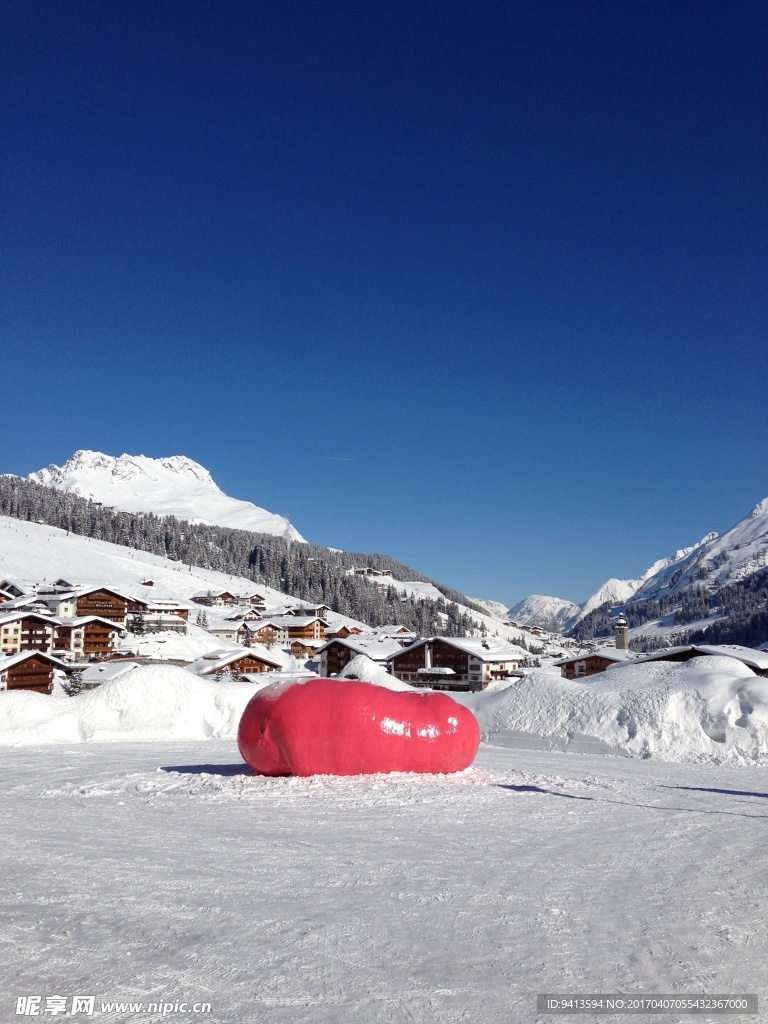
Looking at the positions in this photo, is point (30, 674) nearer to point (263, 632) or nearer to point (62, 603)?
point (62, 603)

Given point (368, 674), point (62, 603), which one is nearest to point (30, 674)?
point (368, 674)

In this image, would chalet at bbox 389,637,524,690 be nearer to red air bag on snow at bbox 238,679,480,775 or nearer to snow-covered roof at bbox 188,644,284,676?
snow-covered roof at bbox 188,644,284,676

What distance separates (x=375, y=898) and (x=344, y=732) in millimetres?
8406

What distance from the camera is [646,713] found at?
84.6 ft

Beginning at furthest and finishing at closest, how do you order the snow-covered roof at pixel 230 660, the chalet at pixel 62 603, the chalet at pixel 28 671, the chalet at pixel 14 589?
1. the chalet at pixel 14 589
2. the chalet at pixel 62 603
3. the snow-covered roof at pixel 230 660
4. the chalet at pixel 28 671

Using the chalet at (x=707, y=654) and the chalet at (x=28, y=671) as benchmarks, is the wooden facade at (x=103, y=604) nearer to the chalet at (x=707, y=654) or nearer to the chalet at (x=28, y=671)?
the chalet at (x=28, y=671)

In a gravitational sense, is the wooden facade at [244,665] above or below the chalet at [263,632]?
below

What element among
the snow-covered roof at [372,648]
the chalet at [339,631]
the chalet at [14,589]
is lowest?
the snow-covered roof at [372,648]

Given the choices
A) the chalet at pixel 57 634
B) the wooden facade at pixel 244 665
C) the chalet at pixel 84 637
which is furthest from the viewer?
the chalet at pixel 84 637

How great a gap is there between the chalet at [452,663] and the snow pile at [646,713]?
29639mm

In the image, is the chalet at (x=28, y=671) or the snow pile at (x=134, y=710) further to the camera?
the chalet at (x=28, y=671)

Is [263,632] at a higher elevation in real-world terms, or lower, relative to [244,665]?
higher

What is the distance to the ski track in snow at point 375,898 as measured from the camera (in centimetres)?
586

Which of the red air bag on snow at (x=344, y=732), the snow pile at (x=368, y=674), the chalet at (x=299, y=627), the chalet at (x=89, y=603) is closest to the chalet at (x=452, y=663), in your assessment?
the snow pile at (x=368, y=674)
